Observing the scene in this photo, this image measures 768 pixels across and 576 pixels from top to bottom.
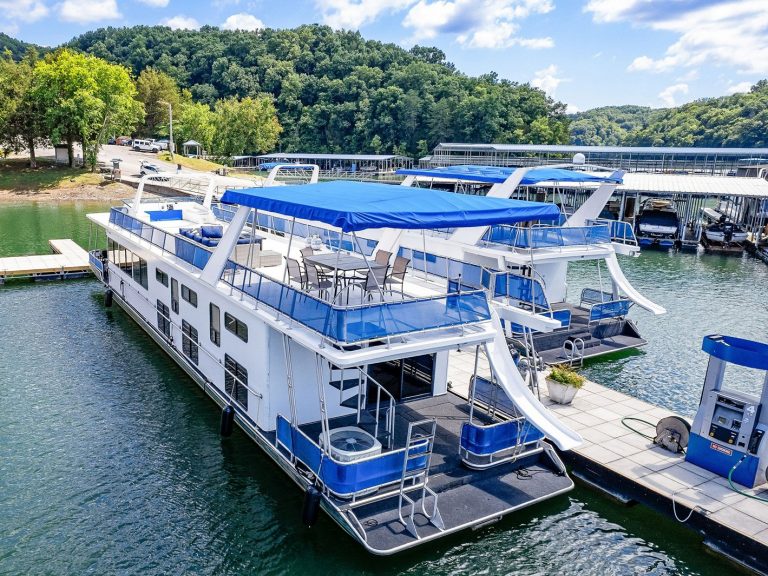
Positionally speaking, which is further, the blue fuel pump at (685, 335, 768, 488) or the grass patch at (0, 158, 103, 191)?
the grass patch at (0, 158, 103, 191)

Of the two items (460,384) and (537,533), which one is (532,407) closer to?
(537,533)

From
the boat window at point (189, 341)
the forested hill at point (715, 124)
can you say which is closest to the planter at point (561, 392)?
the boat window at point (189, 341)

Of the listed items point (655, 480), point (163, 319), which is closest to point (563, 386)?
point (655, 480)

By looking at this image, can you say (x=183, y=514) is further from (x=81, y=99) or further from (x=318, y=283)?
(x=81, y=99)

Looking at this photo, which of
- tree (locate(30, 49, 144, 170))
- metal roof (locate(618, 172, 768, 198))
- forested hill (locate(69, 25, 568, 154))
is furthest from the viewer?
forested hill (locate(69, 25, 568, 154))

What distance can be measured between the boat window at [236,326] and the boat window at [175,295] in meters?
3.80

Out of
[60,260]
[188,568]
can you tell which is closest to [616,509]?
[188,568]

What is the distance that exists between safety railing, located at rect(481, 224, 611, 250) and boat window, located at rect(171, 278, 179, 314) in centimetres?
1051

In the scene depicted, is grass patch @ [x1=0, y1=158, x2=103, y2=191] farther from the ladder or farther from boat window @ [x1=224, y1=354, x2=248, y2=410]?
the ladder

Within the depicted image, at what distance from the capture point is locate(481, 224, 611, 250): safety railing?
805 inches

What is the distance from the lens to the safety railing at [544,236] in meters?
20.4

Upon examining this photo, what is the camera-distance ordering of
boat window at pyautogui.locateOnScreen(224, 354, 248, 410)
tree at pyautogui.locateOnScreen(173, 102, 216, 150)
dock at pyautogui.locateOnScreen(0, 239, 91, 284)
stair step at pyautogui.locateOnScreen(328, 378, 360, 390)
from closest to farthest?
stair step at pyautogui.locateOnScreen(328, 378, 360, 390)
boat window at pyautogui.locateOnScreen(224, 354, 248, 410)
dock at pyautogui.locateOnScreen(0, 239, 91, 284)
tree at pyautogui.locateOnScreen(173, 102, 216, 150)

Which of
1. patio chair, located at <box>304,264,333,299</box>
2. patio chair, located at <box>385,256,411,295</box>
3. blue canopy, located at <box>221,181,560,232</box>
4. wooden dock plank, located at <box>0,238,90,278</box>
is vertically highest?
blue canopy, located at <box>221,181,560,232</box>

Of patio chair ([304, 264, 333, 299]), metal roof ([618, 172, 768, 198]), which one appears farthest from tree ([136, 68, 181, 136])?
patio chair ([304, 264, 333, 299])
